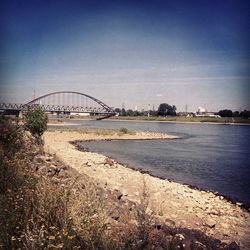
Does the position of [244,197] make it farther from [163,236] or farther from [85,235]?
[85,235]

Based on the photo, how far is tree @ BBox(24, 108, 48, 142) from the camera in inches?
599

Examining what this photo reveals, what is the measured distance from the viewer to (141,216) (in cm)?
434

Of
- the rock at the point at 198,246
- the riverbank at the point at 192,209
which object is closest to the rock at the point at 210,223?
the riverbank at the point at 192,209

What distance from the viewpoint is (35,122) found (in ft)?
50.3

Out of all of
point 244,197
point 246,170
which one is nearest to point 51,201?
point 244,197

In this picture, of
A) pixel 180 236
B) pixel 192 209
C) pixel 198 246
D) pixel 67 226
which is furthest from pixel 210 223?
pixel 67 226

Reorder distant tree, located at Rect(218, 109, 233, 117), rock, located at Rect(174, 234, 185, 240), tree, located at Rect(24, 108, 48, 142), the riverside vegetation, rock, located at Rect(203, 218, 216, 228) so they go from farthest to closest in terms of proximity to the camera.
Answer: distant tree, located at Rect(218, 109, 233, 117), tree, located at Rect(24, 108, 48, 142), rock, located at Rect(203, 218, 216, 228), rock, located at Rect(174, 234, 185, 240), the riverside vegetation

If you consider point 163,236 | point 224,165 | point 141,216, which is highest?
point 141,216

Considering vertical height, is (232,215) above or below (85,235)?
below

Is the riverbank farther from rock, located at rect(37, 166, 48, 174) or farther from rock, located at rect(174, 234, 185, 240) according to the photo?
rock, located at rect(37, 166, 48, 174)

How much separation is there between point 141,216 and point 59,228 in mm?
998

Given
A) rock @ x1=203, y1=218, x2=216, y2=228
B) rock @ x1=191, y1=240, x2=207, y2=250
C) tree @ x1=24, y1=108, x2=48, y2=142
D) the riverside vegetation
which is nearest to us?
the riverside vegetation

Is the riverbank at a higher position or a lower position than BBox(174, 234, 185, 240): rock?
lower

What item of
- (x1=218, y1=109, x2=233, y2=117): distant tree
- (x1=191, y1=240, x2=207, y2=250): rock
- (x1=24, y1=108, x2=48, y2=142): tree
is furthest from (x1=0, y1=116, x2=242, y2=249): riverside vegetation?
(x1=218, y1=109, x2=233, y2=117): distant tree
